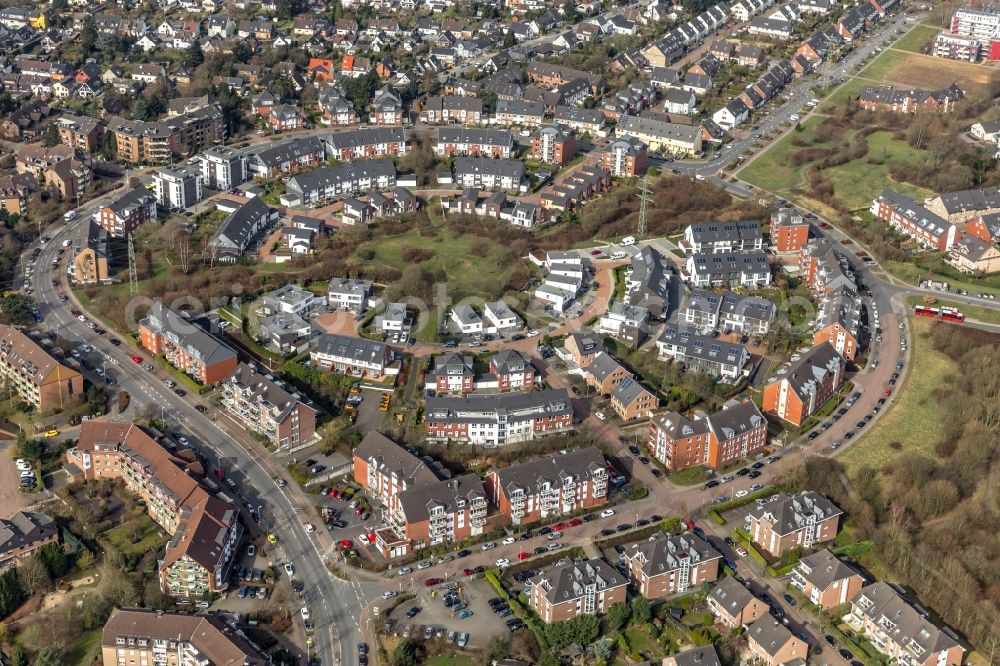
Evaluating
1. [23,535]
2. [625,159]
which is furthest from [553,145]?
[23,535]

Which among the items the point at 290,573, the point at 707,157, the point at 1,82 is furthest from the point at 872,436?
the point at 1,82

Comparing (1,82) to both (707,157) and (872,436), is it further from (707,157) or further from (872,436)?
A: (872,436)

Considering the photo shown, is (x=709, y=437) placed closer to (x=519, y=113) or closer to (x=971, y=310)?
(x=971, y=310)

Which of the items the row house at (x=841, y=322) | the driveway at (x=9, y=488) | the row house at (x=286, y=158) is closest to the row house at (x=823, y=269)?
the row house at (x=841, y=322)

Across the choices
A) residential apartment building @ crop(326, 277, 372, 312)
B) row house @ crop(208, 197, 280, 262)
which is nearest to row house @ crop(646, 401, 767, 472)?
residential apartment building @ crop(326, 277, 372, 312)

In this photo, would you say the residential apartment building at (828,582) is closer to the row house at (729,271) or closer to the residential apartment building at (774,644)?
the residential apartment building at (774,644)
